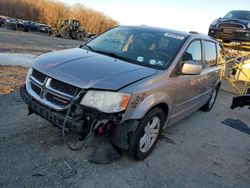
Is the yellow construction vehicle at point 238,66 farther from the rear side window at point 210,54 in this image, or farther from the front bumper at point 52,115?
the front bumper at point 52,115

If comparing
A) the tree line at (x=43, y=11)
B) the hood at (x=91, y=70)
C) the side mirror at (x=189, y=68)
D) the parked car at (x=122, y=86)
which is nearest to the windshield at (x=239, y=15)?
the parked car at (x=122, y=86)

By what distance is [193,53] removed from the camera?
14.5ft

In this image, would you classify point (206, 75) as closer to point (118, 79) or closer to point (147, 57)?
point (147, 57)

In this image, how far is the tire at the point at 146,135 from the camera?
10.6ft

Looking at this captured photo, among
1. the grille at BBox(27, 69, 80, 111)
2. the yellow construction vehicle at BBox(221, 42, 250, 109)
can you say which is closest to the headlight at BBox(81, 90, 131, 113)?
the grille at BBox(27, 69, 80, 111)

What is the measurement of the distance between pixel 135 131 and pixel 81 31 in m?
34.0

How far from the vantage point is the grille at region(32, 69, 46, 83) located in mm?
3321

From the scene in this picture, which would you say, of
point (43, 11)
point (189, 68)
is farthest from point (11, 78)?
point (43, 11)

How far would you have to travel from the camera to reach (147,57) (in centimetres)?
389

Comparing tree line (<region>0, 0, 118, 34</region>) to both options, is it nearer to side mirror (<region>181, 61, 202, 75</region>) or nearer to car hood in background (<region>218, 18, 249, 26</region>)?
car hood in background (<region>218, 18, 249, 26</region>)

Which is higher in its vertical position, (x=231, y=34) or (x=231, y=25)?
(x=231, y=25)

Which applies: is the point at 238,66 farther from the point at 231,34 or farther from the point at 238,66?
the point at 231,34

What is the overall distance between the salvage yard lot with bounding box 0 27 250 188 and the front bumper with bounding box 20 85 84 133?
0.56 metres

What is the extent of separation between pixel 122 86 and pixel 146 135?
0.92 metres
